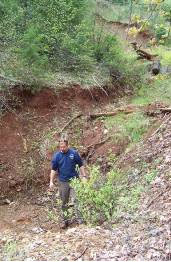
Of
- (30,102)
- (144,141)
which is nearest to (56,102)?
(30,102)

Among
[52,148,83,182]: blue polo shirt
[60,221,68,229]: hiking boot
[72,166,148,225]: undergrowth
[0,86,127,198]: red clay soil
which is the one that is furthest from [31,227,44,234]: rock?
[0,86,127,198]: red clay soil

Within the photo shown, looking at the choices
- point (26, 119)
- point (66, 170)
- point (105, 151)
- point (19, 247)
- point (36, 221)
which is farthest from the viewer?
point (26, 119)

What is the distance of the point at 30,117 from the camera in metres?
13.2

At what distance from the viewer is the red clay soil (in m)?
11.7

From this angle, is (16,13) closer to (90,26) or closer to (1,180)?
(90,26)

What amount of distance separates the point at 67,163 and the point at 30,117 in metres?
4.56

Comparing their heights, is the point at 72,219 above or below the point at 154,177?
below

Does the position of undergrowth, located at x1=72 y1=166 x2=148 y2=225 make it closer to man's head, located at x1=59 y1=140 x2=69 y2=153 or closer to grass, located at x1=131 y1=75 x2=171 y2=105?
man's head, located at x1=59 y1=140 x2=69 y2=153

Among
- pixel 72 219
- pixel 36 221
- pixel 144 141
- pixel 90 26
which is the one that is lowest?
pixel 36 221

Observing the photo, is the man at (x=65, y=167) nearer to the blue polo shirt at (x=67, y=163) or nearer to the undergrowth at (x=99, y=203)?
the blue polo shirt at (x=67, y=163)

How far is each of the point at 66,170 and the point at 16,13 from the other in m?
6.58

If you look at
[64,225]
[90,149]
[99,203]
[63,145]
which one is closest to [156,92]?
[90,149]

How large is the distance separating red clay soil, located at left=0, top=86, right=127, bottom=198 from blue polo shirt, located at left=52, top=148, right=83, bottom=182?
2645mm

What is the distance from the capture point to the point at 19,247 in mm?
6855
